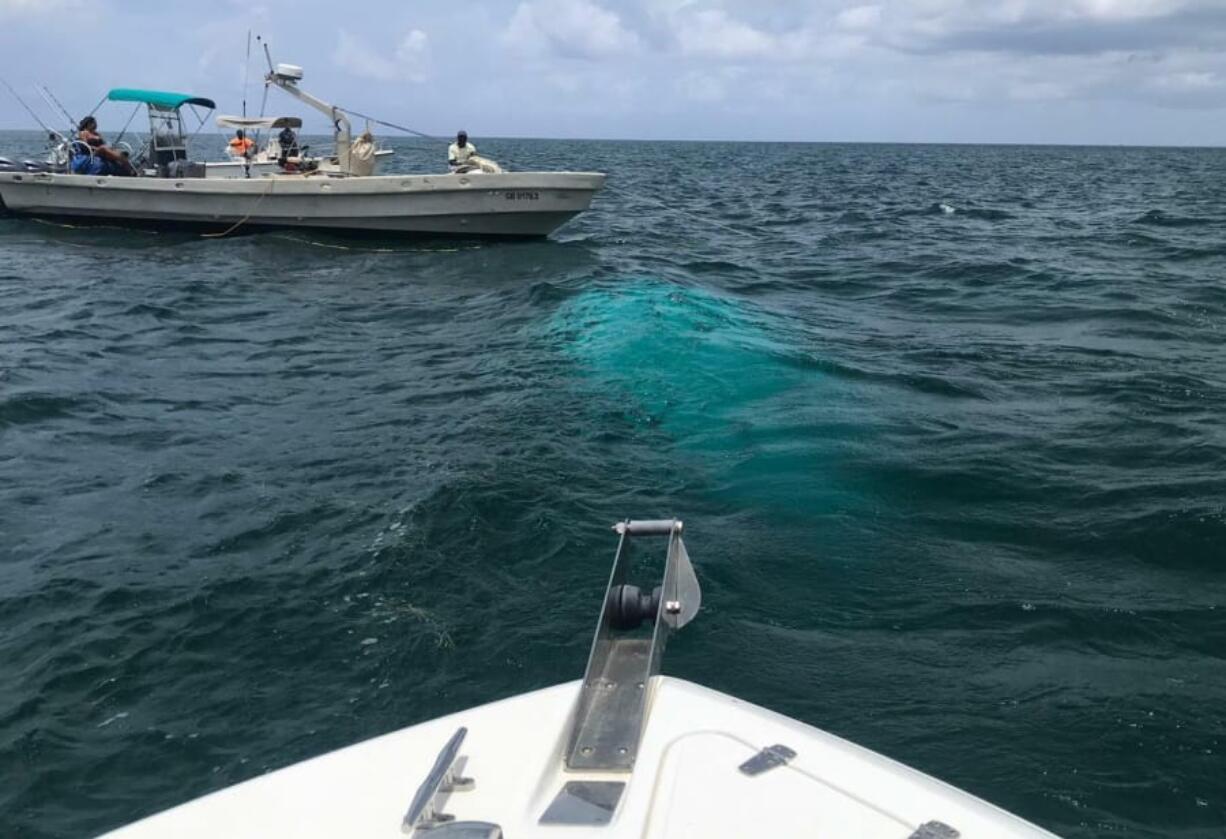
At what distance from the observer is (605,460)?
755 centimetres

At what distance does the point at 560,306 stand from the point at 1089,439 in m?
7.31

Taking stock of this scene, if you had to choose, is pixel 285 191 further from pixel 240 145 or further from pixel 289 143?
pixel 240 145

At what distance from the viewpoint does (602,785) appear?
264 cm

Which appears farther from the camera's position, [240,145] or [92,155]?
[240,145]

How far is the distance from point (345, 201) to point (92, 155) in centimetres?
596

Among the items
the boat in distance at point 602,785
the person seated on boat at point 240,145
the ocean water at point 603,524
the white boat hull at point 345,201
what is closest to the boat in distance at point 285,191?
the white boat hull at point 345,201

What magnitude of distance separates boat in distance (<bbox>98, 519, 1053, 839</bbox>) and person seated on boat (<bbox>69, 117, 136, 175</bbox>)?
20.4 m

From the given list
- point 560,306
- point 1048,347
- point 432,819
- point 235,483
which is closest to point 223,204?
point 560,306

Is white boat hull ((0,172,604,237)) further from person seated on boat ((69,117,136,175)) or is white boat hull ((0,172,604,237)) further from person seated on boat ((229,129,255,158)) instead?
person seated on boat ((229,129,255,158))

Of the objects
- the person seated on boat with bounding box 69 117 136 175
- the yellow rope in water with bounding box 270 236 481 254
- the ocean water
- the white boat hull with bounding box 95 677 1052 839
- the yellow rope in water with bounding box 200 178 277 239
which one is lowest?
the ocean water

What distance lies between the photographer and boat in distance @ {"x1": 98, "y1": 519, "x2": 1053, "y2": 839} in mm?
2473

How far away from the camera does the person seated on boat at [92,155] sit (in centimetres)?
1991

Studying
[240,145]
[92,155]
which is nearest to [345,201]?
[92,155]

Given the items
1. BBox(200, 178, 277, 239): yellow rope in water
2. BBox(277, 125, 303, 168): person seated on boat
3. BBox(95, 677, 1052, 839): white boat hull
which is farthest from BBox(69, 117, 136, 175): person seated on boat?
BBox(95, 677, 1052, 839): white boat hull
